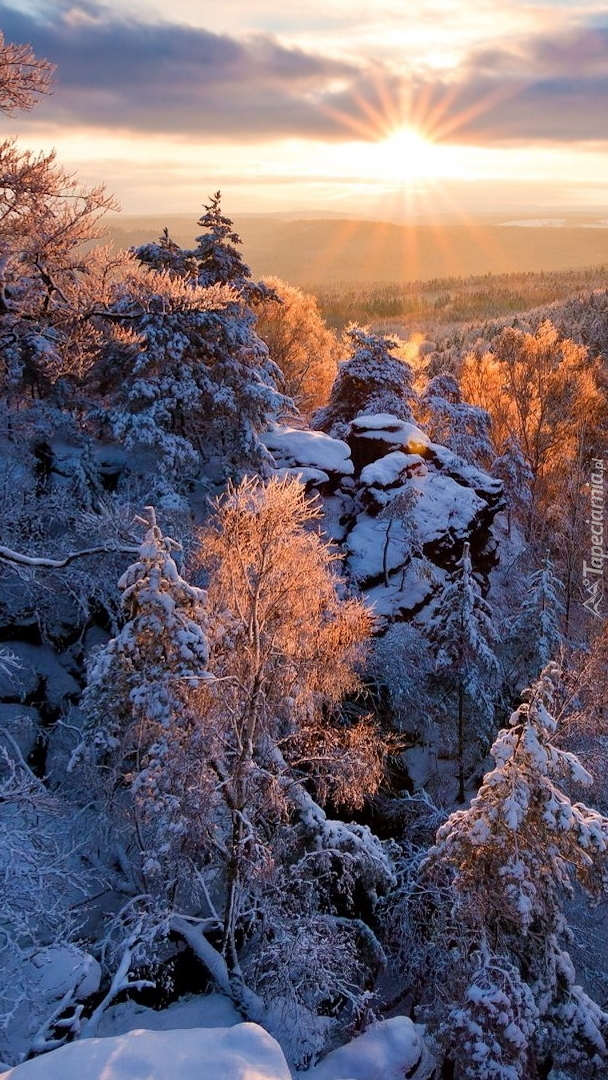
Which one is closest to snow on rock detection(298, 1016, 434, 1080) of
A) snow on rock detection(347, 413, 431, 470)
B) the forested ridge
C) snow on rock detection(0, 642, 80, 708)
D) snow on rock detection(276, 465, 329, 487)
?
the forested ridge

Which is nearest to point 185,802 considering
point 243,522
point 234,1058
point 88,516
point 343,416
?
point 243,522

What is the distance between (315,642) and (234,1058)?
7359 mm

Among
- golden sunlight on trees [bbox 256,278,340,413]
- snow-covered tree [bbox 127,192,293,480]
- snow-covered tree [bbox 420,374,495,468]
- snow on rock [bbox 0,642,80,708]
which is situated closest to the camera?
snow on rock [bbox 0,642,80,708]

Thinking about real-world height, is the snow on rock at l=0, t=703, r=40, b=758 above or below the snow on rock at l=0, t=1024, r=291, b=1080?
below

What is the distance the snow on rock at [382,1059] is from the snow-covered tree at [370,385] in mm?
21123

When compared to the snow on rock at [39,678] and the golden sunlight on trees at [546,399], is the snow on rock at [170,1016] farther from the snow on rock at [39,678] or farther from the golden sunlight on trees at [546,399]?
the golden sunlight on trees at [546,399]

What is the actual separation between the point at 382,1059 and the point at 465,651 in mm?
8929

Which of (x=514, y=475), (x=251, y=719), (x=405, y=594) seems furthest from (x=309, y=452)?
(x=514, y=475)

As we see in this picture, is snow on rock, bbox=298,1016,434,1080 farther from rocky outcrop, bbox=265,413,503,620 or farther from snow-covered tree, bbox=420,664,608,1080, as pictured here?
rocky outcrop, bbox=265,413,503,620

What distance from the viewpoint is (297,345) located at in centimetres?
4244

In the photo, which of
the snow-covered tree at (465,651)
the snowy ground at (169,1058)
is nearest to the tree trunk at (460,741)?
the snow-covered tree at (465,651)

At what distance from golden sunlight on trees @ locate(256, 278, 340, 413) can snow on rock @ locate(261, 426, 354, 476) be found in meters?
17.0

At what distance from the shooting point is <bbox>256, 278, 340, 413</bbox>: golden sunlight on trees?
136ft

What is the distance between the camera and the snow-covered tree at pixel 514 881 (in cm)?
883
